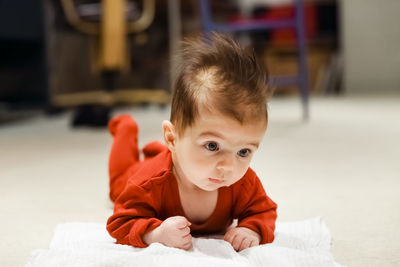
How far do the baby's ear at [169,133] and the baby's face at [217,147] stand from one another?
2cm

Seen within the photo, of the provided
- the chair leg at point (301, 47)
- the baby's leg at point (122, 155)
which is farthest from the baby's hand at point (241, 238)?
the chair leg at point (301, 47)

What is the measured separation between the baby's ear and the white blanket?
0.15 metres

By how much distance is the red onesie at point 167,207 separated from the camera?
2.42 ft

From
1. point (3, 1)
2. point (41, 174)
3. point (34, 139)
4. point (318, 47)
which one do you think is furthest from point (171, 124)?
point (318, 47)

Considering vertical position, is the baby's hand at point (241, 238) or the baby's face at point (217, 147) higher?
the baby's face at point (217, 147)

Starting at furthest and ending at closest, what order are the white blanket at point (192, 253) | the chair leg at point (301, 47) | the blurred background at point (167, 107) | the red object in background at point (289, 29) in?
the red object in background at point (289, 29), the chair leg at point (301, 47), the blurred background at point (167, 107), the white blanket at point (192, 253)

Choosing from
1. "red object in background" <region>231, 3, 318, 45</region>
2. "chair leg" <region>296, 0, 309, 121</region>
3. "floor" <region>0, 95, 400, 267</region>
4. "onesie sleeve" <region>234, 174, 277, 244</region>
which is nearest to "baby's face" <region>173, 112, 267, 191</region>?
"onesie sleeve" <region>234, 174, 277, 244</region>

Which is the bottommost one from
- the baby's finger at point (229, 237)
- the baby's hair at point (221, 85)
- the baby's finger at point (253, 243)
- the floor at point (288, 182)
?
the floor at point (288, 182)

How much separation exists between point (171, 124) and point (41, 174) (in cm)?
80

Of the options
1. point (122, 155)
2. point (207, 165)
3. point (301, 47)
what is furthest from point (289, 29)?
point (207, 165)

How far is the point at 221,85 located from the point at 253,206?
0.23 m

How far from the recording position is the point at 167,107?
3.87 metres

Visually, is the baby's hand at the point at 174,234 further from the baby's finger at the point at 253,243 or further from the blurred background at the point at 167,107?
the blurred background at the point at 167,107

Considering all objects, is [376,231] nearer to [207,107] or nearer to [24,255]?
[207,107]
